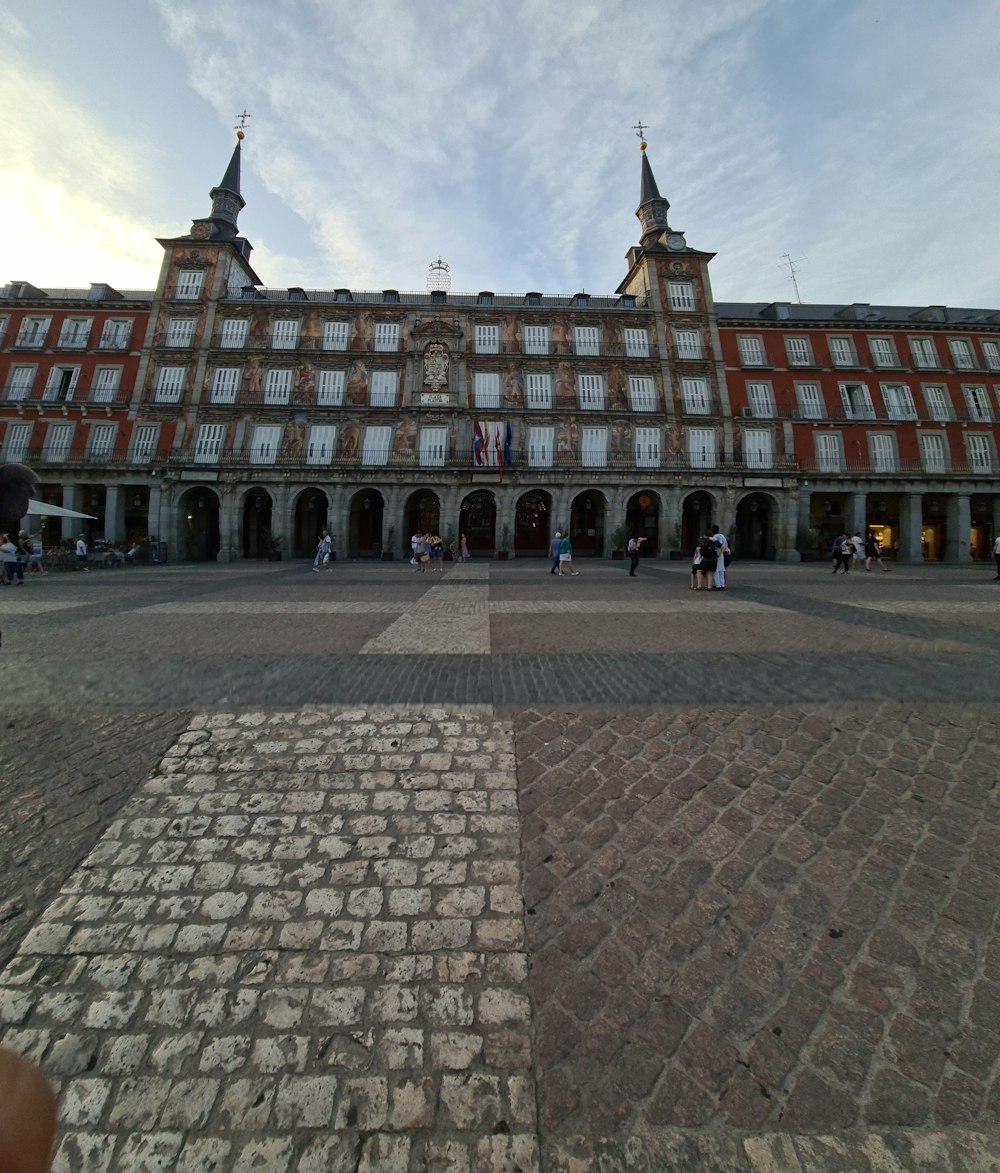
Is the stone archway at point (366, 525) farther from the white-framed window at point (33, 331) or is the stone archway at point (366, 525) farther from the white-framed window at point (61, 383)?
the white-framed window at point (33, 331)

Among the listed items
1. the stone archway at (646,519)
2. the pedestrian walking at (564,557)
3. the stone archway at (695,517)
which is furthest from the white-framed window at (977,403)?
the pedestrian walking at (564,557)

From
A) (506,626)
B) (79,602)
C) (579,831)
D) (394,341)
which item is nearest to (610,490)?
(394,341)

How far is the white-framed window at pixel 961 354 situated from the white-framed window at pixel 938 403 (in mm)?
2030

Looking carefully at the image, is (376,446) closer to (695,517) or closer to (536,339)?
(536,339)

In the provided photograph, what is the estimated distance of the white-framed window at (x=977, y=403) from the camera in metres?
27.1

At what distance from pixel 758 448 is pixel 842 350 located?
8382 mm

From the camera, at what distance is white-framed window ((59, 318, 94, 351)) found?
25953 millimetres

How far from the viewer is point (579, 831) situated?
99.7 inches

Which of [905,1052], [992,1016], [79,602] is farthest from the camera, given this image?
[79,602]

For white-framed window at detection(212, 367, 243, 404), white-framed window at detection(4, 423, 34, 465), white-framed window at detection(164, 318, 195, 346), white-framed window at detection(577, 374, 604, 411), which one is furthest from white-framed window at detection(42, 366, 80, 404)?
white-framed window at detection(577, 374, 604, 411)

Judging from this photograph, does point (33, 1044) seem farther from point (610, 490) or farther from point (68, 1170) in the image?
point (610, 490)

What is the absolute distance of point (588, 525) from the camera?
2878cm

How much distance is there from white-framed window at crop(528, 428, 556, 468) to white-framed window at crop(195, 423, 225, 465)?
Answer: 16683mm

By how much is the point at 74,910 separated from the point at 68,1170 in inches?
41.2
